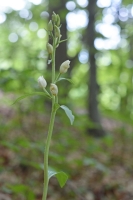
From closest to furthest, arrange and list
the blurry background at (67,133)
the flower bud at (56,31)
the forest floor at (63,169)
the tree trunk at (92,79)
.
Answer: the flower bud at (56,31), the forest floor at (63,169), the blurry background at (67,133), the tree trunk at (92,79)

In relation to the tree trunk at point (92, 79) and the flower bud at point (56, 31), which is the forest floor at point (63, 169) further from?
the flower bud at point (56, 31)

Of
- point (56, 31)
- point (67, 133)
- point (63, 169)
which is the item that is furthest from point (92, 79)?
point (56, 31)

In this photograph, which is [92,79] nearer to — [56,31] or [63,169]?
[63,169]

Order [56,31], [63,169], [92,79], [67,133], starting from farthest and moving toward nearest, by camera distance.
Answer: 1. [92,79]
2. [67,133]
3. [63,169]
4. [56,31]

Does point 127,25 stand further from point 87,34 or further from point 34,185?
point 34,185

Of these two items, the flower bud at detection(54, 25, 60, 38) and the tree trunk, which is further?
the tree trunk

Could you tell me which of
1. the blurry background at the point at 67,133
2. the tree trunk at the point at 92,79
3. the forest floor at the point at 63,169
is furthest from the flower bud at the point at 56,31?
the tree trunk at the point at 92,79

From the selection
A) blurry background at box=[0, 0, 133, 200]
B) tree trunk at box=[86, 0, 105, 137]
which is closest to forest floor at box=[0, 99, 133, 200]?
blurry background at box=[0, 0, 133, 200]

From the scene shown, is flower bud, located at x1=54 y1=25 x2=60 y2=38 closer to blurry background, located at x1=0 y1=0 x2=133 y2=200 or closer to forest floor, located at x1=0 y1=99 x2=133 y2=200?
blurry background, located at x1=0 y1=0 x2=133 y2=200

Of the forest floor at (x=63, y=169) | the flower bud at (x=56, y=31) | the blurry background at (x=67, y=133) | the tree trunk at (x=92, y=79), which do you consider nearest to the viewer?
the flower bud at (x=56, y=31)
